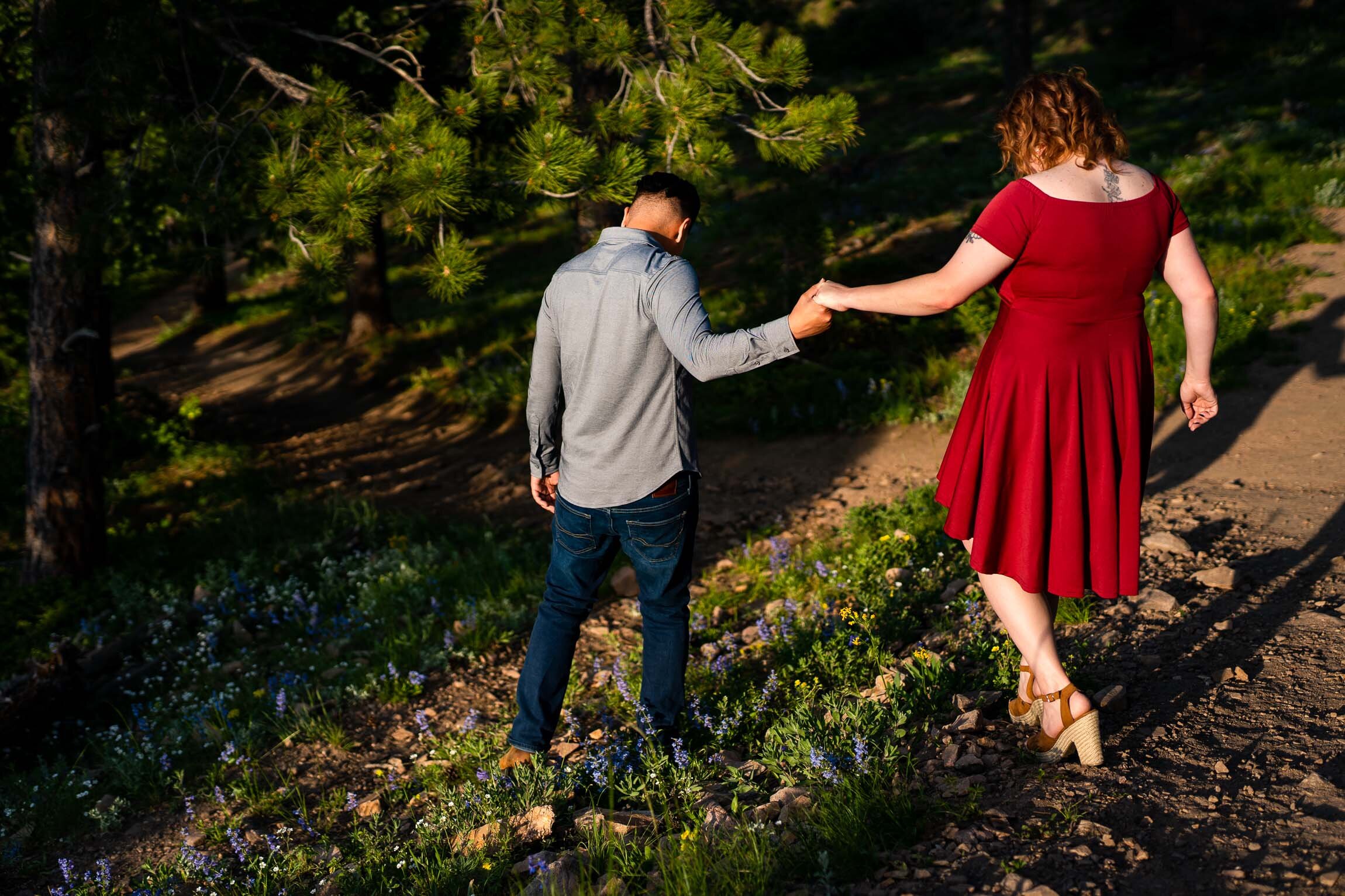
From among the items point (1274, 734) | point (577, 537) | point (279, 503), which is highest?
point (577, 537)

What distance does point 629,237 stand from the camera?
3404mm

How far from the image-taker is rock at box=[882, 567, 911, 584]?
5.26 meters

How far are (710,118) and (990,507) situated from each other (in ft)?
10.8

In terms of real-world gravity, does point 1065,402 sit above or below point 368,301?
above

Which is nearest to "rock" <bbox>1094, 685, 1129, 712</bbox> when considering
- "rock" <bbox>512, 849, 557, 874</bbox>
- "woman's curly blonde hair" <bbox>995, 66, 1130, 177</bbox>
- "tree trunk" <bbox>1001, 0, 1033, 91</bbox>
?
"woman's curly blonde hair" <bbox>995, 66, 1130, 177</bbox>

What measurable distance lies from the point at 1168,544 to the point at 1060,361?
8.64 feet

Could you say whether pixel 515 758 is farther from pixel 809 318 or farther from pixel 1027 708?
pixel 809 318

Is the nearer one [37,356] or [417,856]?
[417,856]

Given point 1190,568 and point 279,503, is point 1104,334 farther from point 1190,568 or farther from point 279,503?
point 279,503

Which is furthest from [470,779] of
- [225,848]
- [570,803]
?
[225,848]

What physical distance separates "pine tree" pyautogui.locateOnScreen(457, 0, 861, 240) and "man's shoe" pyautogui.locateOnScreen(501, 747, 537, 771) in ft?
9.78

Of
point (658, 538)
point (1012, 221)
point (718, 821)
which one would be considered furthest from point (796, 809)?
point (1012, 221)

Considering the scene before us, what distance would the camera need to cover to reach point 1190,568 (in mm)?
4887

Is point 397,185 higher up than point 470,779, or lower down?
higher up
